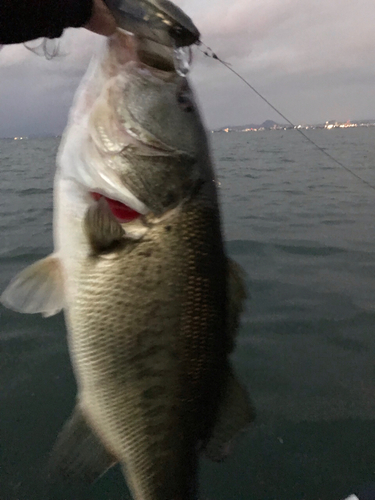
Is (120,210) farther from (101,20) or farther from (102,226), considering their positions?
(101,20)

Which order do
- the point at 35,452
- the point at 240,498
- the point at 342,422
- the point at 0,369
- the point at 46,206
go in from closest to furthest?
the point at 240,498
the point at 35,452
the point at 342,422
the point at 0,369
the point at 46,206

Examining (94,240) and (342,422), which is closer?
(94,240)

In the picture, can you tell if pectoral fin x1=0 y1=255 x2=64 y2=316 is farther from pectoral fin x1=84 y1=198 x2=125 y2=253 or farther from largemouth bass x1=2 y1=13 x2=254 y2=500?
pectoral fin x1=84 y1=198 x2=125 y2=253

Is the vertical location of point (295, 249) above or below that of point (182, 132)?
below

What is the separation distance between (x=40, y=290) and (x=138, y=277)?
1.33 feet

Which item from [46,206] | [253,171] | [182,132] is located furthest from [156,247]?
[253,171]

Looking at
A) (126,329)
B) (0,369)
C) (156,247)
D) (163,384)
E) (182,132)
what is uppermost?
(182,132)

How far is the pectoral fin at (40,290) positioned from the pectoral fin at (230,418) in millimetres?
774

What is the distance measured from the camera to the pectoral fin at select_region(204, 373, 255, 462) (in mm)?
1614

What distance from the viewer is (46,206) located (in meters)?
8.80

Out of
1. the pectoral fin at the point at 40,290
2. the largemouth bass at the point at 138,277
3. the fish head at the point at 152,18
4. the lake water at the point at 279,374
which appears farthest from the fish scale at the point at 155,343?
the lake water at the point at 279,374

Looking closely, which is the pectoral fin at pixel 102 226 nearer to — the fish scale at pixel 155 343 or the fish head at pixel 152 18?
the fish scale at pixel 155 343

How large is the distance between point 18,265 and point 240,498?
4.25 m

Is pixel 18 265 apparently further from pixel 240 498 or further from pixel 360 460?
pixel 360 460
